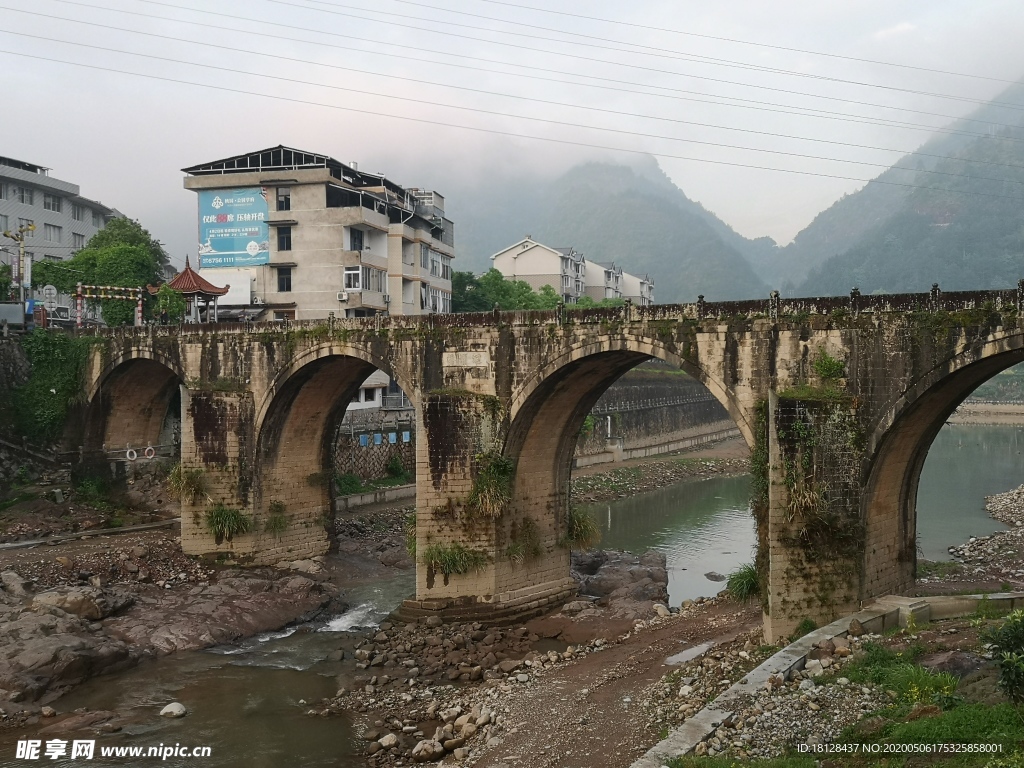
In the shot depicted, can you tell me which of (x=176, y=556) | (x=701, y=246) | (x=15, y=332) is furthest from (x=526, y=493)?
(x=701, y=246)

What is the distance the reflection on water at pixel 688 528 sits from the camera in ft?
98.3

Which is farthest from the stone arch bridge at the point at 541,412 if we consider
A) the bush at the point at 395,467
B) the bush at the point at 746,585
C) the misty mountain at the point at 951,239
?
the misty mountain at the point at 951,239

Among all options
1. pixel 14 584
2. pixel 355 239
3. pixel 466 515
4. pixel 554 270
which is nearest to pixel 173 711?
pixel 466 515

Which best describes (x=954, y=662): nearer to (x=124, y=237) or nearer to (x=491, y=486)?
(x=491, y=486)

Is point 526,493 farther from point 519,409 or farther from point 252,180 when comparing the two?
point 252,180

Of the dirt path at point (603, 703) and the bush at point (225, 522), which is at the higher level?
the bush at point (225, 522)

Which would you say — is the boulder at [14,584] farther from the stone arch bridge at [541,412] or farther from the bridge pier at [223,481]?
the stone arch bridge at [541,412]

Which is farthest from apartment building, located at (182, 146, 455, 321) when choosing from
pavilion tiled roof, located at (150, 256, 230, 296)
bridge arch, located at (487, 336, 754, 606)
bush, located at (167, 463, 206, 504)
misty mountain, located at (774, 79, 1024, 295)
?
misty mountain, located at (774, 79, 1024, 295)

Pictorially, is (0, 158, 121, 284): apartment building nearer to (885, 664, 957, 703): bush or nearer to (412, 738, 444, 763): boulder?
(412, 738, 444, 763): boulder

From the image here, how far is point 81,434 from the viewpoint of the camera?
116ft

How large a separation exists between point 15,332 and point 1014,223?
485 ft

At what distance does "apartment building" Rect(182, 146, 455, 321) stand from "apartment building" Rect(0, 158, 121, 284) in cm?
1488

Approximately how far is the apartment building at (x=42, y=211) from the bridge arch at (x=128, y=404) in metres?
19.1

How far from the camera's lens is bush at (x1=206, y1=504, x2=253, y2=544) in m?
27.7
